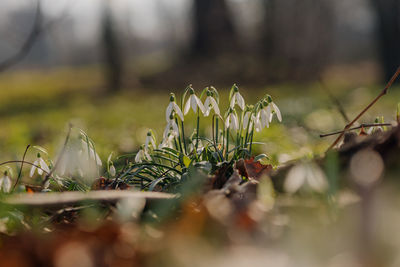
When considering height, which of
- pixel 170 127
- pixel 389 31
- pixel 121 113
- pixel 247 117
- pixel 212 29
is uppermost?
pixel 212 29

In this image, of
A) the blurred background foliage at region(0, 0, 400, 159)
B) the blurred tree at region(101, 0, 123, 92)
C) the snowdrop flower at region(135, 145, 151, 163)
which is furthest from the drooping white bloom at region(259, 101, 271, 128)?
the blurred tree at region(101, 0, 123, 92)

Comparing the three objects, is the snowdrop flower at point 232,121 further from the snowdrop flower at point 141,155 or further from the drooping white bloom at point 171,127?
the snowdrop flower at point 141,155

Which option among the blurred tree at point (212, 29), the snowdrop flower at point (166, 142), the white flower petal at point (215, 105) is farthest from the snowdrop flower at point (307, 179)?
the blurred tree at point (212, 29)

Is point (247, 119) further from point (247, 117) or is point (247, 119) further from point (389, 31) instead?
point (389, 31)

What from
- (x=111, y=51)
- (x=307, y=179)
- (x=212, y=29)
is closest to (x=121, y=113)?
(x=111, y=51)

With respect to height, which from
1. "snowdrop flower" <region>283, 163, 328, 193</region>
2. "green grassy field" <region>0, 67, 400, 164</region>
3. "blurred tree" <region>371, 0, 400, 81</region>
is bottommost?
"snowdrop flower" <region>283, 163, 328, 193</region>

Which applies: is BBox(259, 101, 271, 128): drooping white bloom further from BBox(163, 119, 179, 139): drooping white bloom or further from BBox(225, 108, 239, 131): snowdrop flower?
Answer: BBox(163, 119, 179, 139): drooping white bloom

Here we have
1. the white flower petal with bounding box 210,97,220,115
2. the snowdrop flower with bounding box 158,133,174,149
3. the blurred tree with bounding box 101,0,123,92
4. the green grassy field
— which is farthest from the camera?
the blurred tree with bounding box 101,0,123,92
